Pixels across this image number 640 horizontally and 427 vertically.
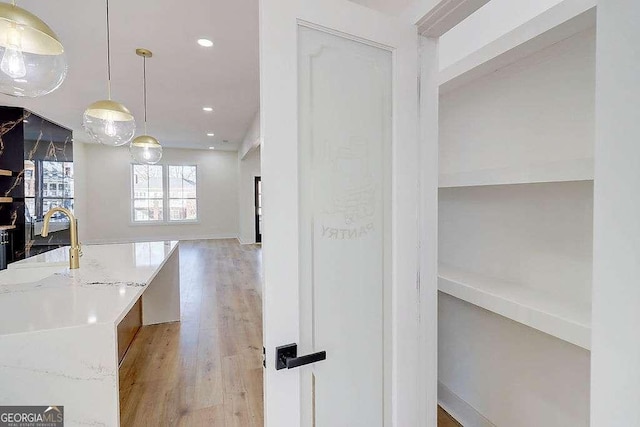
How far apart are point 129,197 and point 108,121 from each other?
7.72 meters

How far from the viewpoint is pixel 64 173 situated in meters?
5.88

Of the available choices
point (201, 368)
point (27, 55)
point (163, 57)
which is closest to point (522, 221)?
point (201, 368)

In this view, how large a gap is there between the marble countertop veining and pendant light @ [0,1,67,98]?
1.12 m

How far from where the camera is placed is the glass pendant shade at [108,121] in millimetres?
2793

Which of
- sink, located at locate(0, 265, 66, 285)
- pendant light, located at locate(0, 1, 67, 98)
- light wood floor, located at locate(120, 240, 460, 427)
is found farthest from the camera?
light wood floor, located at locate(120, 240, 460, 427)

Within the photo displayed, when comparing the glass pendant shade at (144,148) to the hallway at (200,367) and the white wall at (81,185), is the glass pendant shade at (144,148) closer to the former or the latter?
the hallway at (200,367)

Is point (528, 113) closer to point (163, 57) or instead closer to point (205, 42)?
point (205, 42)

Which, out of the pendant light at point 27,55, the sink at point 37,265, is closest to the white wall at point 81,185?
the sink at point 37,265

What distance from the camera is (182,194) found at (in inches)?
399

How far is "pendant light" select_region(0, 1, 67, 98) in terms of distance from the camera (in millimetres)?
1547

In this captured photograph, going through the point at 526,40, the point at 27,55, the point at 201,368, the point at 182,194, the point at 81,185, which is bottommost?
the point at 201,368

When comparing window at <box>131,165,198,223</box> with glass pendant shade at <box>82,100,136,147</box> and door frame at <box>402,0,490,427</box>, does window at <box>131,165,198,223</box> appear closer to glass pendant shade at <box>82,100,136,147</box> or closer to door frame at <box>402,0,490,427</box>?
glass pendant shade at <box>82,100,136,147</box>

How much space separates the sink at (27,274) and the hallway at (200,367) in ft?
3.34

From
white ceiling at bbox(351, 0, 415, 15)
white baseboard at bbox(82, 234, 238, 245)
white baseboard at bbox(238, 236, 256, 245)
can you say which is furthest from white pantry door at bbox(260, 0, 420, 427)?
white baseboard at bbox(82, 234, 238, 245)
